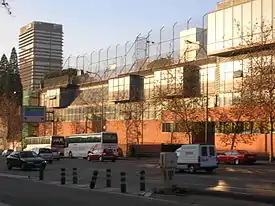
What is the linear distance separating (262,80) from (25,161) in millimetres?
23434

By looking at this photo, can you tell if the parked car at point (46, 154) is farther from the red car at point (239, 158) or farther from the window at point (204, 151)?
the window at point (204, 151)

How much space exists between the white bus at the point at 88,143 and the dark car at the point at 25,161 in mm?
19487

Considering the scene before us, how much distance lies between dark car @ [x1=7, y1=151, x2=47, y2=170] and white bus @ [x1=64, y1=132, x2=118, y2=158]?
19.5 meters

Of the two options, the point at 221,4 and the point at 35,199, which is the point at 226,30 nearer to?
the point at 221,4

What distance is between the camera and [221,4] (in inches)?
2500

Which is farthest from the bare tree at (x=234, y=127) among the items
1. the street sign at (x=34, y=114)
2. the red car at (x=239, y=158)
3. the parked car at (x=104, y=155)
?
the street sign at (x=34, y=114)

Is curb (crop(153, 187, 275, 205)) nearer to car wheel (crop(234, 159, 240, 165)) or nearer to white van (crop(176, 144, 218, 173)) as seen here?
white van (crop(176, 144, 218, 173))

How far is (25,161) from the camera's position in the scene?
121 feet

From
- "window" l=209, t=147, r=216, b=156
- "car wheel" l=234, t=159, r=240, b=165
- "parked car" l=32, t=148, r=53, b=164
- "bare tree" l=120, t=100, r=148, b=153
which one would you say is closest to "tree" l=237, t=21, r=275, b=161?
"car wheel" l=234, t=159, r=240, b=165

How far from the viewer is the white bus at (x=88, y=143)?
58.3m

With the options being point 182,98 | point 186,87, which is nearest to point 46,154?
point 182,98

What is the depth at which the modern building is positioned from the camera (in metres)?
57.6

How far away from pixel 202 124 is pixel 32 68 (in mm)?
73185

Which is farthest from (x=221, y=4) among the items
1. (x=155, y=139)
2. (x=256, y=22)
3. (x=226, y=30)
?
(x=155, y=139)
